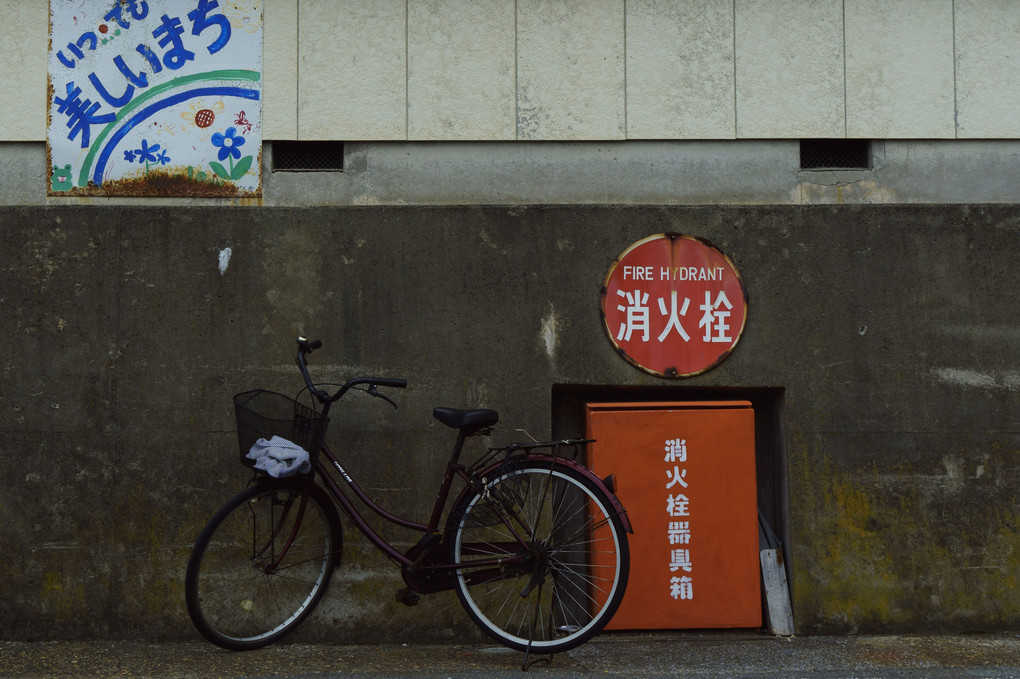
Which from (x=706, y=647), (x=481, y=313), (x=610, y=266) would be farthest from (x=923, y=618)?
(x=481, y=313)

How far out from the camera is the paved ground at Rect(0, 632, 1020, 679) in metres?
4.80

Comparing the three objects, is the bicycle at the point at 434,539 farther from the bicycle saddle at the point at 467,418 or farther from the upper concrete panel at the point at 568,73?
the upper concrete panel at the point at 568,73

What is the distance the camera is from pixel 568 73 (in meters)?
5.91

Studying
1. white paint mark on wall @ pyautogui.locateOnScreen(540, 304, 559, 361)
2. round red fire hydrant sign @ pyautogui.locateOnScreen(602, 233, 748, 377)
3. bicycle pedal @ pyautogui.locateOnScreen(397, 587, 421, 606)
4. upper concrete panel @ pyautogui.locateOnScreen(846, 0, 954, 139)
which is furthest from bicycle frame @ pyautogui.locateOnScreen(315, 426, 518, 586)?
upper concrete panel @ pyautogui.locateOnScreen(846, 0, 954, 139)

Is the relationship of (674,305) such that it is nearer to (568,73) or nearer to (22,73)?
(568,73)

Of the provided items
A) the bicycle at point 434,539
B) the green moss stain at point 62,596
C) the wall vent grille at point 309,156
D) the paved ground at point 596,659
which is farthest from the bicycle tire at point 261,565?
the wall vent grille at point 309,156

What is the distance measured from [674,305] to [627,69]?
1.48 m

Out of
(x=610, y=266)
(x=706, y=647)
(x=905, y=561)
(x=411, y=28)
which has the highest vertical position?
(x=411, y=28)

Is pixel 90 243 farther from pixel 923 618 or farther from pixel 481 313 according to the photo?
pixel 923 618

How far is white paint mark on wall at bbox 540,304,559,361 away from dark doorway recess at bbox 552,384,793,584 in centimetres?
21

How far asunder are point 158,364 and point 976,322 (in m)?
4.81

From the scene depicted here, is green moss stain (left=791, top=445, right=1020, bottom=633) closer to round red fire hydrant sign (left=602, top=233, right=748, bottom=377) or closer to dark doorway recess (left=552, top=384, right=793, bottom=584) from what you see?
dark doorway recess (left=552, top=384, right=793, bottom=584)

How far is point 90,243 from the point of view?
567 centimetres

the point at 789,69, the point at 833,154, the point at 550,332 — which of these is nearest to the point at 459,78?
the point at 550,332
